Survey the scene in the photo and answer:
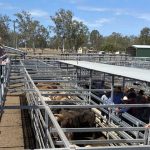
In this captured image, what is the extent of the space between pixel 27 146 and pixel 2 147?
0.56 m

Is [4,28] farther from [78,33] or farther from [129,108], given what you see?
[129,108]

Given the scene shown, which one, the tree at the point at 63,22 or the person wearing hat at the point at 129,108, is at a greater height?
the tree at the point at 63,22

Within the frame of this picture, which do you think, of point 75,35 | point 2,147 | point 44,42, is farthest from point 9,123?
point 44,42

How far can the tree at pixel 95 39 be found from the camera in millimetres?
88125

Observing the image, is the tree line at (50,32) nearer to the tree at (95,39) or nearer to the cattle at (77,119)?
the tree at (95,39)

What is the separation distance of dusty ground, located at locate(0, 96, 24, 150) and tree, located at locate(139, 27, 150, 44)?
74727 mm

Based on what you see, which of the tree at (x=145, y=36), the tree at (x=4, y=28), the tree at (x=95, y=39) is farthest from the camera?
the tree at (x=95, y=39)

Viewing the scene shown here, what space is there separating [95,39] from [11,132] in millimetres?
81620

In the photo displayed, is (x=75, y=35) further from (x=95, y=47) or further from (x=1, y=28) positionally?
(x=95, y=47)

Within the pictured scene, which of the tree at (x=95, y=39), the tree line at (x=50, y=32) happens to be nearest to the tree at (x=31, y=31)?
the tree line at (x=50, y=32)

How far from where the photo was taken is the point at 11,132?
10453mm

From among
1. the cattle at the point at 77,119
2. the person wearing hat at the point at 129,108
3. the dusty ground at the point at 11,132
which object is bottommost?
the dusty ground at the point at 11,132

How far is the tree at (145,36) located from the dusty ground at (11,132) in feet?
245

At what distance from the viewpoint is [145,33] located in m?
90.6
